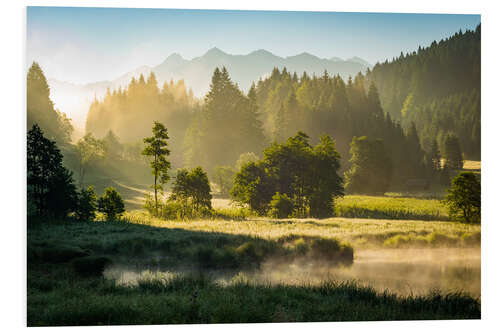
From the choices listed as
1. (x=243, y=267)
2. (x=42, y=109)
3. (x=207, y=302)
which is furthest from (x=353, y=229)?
(x=42, y=109)

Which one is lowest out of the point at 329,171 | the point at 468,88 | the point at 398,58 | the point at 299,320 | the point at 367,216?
the point at 299,320

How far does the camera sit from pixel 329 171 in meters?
6.45

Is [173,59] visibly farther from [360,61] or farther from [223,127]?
[360,61]

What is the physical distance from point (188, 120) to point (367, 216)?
10.1ft

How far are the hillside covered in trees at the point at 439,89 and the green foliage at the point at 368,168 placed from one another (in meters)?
0.67

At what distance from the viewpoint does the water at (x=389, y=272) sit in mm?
5688

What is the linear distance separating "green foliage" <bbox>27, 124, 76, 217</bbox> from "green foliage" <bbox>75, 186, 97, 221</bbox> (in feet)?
0.37

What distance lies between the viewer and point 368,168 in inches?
259

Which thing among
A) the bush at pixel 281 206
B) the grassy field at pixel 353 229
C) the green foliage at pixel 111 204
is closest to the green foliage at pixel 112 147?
the green foliage at pixel 111 204

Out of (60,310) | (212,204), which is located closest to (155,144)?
(212,204)

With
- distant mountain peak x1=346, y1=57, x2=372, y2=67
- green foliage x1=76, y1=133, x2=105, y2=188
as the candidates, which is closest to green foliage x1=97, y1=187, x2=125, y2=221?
green foliage x1=76, y1=133, x2=105, y2=188

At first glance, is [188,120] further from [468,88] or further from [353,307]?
[468,88]

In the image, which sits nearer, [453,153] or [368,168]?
[453,153]

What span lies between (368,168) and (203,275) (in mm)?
2967
